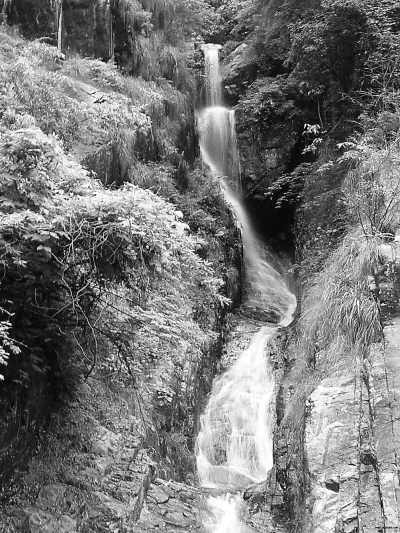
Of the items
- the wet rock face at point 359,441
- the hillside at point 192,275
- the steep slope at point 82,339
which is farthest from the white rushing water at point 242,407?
the wet rock face at point 359,441

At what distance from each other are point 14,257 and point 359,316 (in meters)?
3.80

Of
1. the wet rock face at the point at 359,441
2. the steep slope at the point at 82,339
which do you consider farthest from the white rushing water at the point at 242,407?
the wet rock face at the point at 359,441

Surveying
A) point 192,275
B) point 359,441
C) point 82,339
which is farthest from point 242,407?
point 82,339

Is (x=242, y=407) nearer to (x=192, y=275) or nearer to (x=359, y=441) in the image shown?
(x=192, y=275)

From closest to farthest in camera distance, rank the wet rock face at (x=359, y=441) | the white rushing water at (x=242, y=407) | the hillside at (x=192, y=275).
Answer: the hillside at (x=192, y=275) < the wet rock face at (x=359, y=441) < the white rushing water at (x=242, y=407)

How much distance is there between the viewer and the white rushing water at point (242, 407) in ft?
23.1

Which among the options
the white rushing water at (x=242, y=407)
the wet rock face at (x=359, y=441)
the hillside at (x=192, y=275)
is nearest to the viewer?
the hillside at (x=192, y=275)

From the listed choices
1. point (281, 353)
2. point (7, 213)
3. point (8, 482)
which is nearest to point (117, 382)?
point (8, 482)

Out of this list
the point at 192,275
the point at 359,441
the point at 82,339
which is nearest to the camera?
the point at 82,339

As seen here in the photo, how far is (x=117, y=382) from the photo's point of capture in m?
5.04

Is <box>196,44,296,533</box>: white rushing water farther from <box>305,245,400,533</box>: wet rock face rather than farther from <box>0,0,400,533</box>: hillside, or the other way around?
<box>305,245,400,533</box>: wet rock face

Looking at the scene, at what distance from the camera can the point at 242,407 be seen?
8.41 m

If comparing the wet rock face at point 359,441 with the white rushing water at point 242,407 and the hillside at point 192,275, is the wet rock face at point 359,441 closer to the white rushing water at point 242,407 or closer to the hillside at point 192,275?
the hillside at point 192,275

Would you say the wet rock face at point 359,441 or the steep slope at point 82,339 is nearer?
the steep slope at point 82,339
